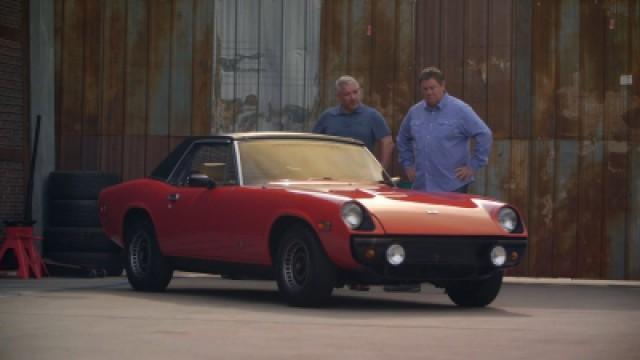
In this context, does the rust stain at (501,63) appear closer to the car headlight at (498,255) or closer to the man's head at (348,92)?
the man's head at (348,92)

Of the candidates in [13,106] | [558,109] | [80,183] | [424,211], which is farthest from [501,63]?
[424,211]

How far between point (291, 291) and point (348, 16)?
20.5ft

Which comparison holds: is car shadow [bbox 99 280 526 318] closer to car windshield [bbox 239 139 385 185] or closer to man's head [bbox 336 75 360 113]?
car windshield [bbox 239 139 385 185]

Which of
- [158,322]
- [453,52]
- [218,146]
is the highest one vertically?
[453,52]

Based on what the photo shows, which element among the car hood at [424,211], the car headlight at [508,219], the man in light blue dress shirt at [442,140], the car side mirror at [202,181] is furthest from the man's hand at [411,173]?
the car headlight at [508,219]

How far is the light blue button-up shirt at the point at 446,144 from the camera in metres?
12.2

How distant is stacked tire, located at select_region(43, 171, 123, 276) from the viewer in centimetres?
1484

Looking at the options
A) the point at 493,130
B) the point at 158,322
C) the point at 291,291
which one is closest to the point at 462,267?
the point at 291,291

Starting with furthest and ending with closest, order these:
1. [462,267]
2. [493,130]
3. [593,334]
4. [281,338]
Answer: [493,130], [462,267], [593,334], [281,338]

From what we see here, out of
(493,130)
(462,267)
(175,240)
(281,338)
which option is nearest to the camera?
(281,338)

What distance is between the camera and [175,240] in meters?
11.4

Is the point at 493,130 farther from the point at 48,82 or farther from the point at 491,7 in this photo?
the point at 48,82

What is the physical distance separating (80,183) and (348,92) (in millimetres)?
3567

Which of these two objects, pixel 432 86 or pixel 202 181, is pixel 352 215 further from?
pixel 432 86
